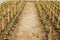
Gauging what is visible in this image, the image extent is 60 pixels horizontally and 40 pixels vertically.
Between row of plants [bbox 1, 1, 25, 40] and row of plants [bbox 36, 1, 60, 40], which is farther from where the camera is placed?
row of plants [bbox 36, 1, 60, 40]

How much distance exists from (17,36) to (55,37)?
181cm

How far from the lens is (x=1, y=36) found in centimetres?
754

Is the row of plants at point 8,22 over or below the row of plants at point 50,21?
over

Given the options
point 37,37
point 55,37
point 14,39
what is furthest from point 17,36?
point 55,37

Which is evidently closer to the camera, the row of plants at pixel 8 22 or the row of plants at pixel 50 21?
the row of plants at pixel 8 22

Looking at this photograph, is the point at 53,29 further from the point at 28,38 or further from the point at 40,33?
the point at 28,38

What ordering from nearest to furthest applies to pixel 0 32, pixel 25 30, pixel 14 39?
1. pixel 14 39
2. pixel 0 32
3. pixel 25 30

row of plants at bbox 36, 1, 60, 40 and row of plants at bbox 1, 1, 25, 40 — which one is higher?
row of plants at bbox 1, 1, 25, 40

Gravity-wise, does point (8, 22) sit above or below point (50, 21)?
above

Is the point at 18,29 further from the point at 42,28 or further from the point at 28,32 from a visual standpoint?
the point at 42,28

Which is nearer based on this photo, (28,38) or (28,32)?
(28,38)

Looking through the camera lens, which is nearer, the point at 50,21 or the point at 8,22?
the point at 8,22

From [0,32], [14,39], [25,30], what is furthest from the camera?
[25,30]

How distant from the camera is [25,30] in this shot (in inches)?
338
